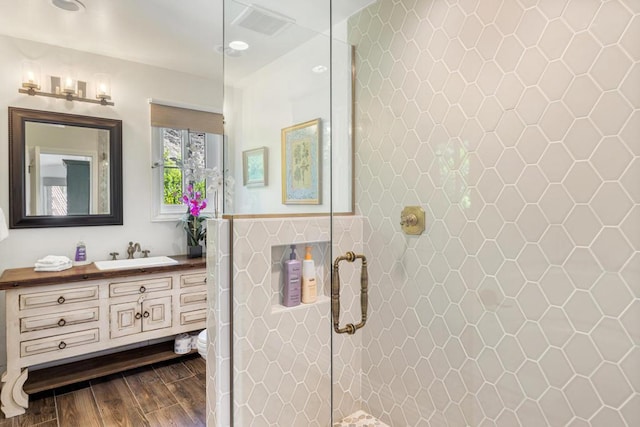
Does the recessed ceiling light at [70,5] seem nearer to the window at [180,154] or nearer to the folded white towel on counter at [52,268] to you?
the window at [180,154]

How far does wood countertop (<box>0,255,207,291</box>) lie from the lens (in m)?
2.11

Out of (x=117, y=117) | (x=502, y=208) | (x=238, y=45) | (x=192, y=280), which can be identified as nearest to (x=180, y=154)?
(x=117, y=117)

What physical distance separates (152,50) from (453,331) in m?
A: 2.89

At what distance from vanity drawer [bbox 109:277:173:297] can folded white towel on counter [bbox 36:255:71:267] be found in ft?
1.25

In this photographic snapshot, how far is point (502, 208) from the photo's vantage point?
126 centimetres

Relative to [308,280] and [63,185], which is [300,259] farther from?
[63,185]

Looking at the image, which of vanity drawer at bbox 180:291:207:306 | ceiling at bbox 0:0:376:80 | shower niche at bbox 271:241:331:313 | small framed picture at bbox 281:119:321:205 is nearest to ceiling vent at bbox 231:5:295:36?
ceiling at bbox 0:0:376:80

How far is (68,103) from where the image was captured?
2668 millimetres

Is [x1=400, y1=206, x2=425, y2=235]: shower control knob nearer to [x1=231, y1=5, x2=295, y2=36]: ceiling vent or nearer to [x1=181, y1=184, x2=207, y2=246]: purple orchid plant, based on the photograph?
[x1=231, y1=5, x2=295, y2=36]: ceiling vent

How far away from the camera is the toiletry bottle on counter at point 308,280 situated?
1556 mm

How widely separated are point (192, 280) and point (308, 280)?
1.57m

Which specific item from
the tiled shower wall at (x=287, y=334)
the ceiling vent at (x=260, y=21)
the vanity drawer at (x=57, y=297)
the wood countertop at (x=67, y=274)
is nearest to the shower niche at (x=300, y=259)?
the tiled shower wall at (x=287, y=334)

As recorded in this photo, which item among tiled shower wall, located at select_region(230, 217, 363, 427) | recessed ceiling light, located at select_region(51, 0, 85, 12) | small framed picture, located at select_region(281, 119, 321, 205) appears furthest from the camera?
recessed ceiling light, located at select_region(51, 0, 85, 12)

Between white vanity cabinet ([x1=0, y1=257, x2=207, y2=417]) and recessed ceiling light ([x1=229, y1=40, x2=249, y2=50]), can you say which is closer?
recessed ceiling light ([x1=229, y1=40, x2=249, y2=50])
